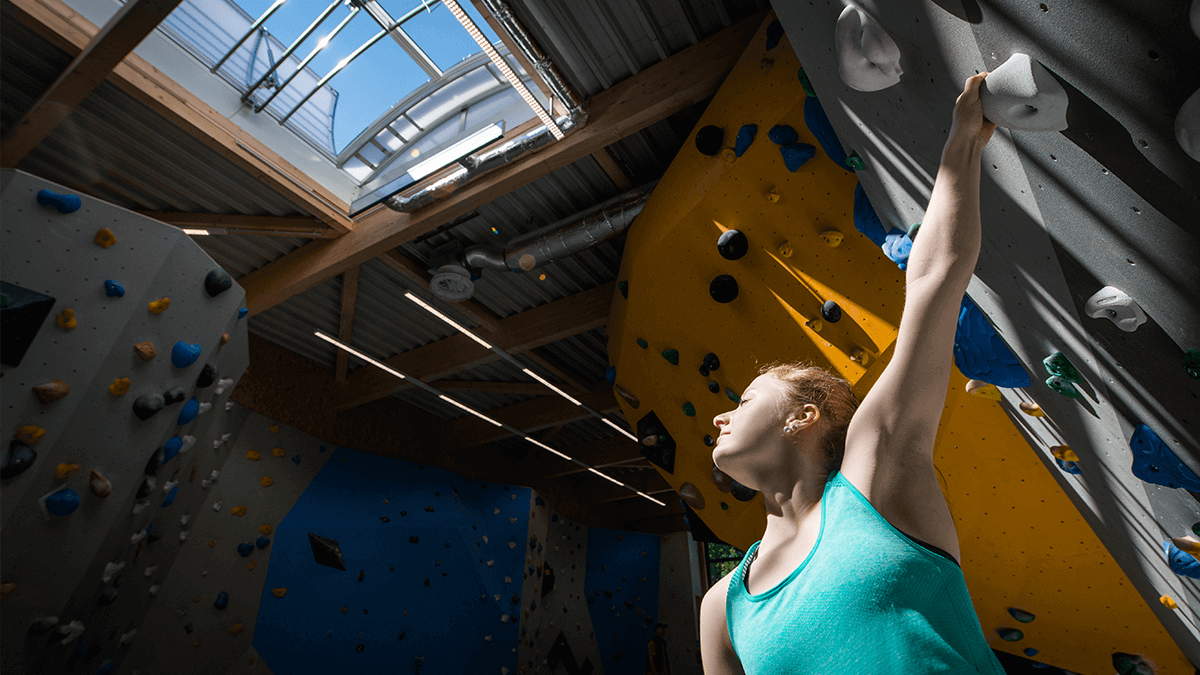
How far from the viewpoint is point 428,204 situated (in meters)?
5.32

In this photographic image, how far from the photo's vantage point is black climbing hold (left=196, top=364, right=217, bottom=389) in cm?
374

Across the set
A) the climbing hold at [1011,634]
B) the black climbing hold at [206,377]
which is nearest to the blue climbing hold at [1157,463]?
the climbing hold at [1011,634]

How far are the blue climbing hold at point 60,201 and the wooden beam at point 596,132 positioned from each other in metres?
2.57

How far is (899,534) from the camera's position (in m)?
0.84

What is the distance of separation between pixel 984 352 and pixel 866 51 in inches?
38.2

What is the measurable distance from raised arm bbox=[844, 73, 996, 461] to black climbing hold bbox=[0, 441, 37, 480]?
357cm

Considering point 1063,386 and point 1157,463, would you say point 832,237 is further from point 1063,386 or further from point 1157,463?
point 1157,463

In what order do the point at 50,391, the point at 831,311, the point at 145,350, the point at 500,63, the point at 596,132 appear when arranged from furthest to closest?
the point at 596,132 → the point at 500,63 → the point at 831,311 → the point at 145,350 → the point at 50,391

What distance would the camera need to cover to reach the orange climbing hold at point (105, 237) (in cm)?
306

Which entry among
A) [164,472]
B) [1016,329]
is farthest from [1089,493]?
[164,472]

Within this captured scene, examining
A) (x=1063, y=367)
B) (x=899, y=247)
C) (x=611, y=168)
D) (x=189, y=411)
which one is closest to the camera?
(x=1063, y=367)

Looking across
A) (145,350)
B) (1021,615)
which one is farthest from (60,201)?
(1021,615)

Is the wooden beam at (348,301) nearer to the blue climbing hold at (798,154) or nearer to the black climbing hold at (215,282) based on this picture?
the black climbing hold at (215,282)

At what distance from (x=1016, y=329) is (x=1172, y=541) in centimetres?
72
